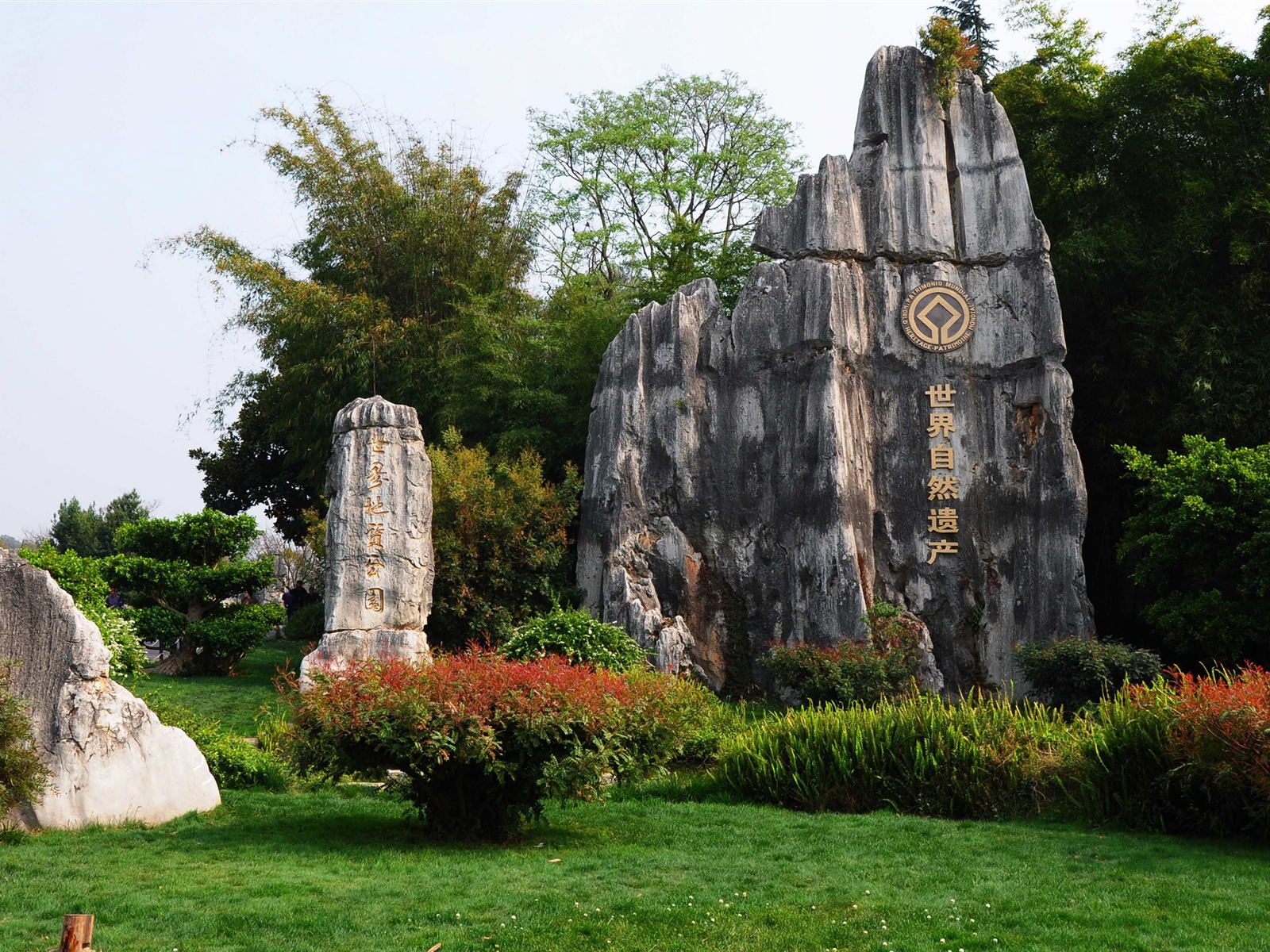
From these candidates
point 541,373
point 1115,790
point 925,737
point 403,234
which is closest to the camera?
point 1115,790

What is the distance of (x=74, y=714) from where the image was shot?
6613mm

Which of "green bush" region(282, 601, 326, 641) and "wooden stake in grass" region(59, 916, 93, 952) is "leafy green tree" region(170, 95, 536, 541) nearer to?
"green bush" region(282, 601, 326, 641)

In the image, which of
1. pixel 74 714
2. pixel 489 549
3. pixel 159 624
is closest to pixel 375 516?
pixel 489 549

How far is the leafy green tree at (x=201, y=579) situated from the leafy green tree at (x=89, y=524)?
21.4 metres

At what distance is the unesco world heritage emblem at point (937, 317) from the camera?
1309 cm

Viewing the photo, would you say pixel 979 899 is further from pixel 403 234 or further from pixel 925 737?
pixel 403 234

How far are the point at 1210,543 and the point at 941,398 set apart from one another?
10.2 ft

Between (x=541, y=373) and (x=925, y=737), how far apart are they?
9.20 metres

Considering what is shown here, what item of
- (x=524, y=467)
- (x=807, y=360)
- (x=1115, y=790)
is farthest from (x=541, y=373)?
(x=1115, y=790)

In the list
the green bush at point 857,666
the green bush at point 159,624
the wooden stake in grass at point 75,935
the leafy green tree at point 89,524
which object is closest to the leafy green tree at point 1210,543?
the green bush at point 857,666

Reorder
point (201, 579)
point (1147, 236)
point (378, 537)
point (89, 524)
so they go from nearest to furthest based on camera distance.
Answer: point (378, 537) < point (201, 579) < point (1147, 236) < point (89, 524)

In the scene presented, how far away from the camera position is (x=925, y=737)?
7770 mm

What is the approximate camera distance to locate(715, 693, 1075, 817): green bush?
24.8 feet

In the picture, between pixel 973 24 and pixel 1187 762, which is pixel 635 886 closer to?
pixel 1187 762
